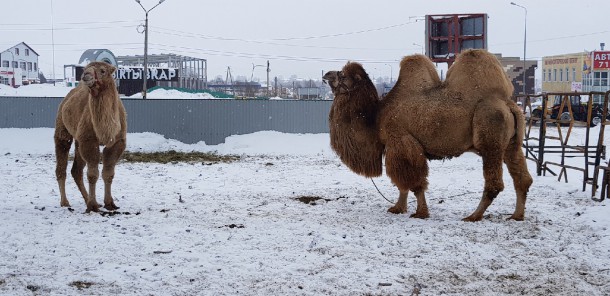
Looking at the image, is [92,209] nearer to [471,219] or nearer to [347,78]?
[347,78]

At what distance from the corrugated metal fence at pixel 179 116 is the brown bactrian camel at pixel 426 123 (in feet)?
40.9

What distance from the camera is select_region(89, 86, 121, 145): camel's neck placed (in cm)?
869

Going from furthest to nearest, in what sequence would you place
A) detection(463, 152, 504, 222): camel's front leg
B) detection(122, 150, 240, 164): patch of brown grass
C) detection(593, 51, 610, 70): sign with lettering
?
1. detection(593, 51, 610, 70): sign with lettering
2. detection(122, 150, 240, 164): patch of brown grass
3. detection(463, 152, 504, 222): camel's front leg

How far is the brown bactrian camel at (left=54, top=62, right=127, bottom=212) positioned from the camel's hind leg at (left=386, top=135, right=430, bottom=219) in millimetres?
4059

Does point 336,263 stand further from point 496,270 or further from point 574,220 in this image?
point 574,220

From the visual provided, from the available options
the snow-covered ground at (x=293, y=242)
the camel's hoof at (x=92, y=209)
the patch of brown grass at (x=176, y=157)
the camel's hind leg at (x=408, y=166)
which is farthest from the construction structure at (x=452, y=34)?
Result: the camel's hoof at (x=92, y=209)

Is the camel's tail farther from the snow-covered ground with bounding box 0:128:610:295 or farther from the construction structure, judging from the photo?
the construction structure

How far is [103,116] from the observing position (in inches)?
342

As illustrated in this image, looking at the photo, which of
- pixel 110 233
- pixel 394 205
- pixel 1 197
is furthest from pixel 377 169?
pixel 1 197

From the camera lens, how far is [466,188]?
460 inches

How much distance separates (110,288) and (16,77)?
252 ft

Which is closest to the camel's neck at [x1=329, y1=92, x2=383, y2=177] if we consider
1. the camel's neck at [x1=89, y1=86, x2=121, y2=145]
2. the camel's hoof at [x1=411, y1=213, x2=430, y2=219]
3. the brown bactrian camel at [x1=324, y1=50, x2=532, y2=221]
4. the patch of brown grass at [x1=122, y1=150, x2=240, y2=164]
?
the brown bactrian camel at [x1=324, y1=50, x2=532, y2=221]

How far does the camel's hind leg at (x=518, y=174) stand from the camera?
8578mm

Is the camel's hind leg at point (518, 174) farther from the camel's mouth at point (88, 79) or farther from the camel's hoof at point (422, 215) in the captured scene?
the camel's mouth at point (88, 79)
